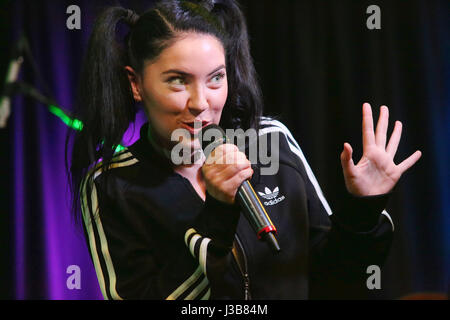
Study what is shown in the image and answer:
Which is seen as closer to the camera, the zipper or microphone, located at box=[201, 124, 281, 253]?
microphone, located at box=[201, 124, 281, 253]

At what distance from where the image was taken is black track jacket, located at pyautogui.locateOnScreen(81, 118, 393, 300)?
3.39 ft

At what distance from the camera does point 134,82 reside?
1.15 m

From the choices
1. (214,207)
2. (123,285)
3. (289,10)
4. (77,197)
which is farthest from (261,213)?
(289,10)

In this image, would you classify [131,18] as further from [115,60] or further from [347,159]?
[347,159]

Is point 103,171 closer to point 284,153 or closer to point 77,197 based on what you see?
point 77,197

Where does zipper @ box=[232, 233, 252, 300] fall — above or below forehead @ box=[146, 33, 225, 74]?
below

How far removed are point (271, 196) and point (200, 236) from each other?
0.25 metres
